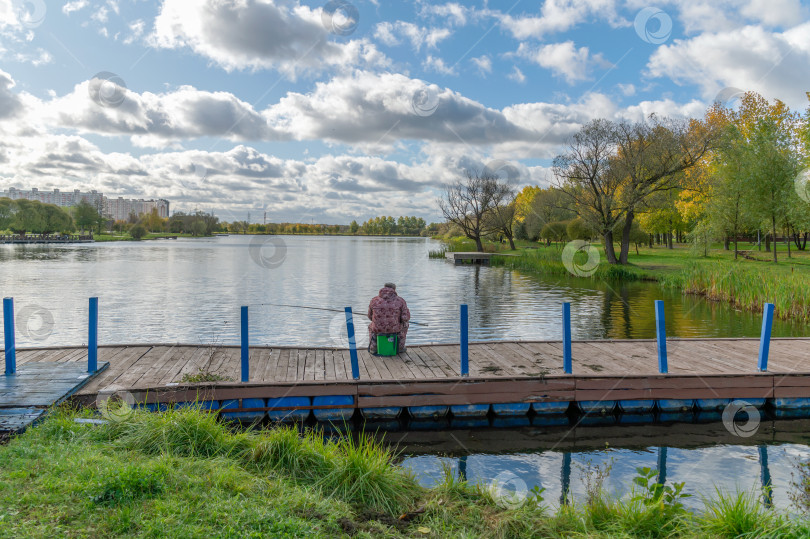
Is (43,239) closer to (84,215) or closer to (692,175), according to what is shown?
(84,215)

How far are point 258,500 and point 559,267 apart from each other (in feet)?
156

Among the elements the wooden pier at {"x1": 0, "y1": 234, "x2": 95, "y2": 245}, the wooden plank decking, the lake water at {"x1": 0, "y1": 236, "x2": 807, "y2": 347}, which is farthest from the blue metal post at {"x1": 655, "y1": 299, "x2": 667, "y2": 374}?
the wooden pier at {"x1": 0, "y1": 234, "x2": 95, "y2": 245}

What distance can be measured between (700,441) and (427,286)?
3006 centimetres

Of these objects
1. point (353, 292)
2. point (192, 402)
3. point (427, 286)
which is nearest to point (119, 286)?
point (353, 292)

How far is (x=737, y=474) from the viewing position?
29.5 feet

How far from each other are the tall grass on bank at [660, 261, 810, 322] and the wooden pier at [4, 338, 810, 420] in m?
12.0

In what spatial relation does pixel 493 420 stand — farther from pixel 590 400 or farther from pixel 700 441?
pixel 700 441

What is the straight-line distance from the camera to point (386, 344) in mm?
12805

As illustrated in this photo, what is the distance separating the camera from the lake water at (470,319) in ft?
30.7

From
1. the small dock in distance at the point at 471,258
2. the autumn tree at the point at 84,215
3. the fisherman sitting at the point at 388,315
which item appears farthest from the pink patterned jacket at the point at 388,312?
the autumn tree at the point at 84,215

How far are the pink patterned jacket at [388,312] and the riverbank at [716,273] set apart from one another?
754 inches

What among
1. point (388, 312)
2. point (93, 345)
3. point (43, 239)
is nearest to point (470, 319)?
point (388, 312)

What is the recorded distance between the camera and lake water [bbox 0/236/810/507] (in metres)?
9.35

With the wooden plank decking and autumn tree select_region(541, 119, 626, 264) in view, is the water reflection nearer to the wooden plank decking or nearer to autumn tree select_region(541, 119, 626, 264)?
the wooden plank decking
